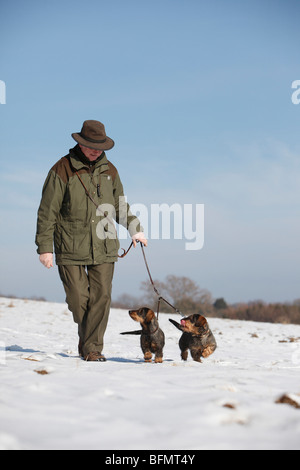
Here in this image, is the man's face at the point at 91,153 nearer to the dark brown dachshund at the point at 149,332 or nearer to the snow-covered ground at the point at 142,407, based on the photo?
the dark brown dachshund at the point at 149,332

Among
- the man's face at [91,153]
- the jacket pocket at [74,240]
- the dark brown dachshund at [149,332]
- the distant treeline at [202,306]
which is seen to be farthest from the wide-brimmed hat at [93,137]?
the distant treeline at [202,306]

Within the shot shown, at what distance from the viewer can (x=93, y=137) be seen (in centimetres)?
566

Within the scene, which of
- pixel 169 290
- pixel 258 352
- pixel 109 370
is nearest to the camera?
pixel 109 370

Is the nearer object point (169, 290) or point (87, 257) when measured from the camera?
point (87, 257)

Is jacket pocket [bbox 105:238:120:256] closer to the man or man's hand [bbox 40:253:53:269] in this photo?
the man

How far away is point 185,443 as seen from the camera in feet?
8.61

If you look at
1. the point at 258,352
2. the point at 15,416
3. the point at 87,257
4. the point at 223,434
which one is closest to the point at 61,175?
the point at 87,257

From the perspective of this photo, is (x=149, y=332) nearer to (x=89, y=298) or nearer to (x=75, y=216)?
(x=89, y=298)

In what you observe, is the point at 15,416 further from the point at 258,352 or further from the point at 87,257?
the point at 258,352

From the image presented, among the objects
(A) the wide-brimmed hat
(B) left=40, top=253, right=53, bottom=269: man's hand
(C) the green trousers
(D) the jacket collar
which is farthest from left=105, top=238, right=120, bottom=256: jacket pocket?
(A) the wide-brimmed hat

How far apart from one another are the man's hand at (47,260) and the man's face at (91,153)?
4.27ft

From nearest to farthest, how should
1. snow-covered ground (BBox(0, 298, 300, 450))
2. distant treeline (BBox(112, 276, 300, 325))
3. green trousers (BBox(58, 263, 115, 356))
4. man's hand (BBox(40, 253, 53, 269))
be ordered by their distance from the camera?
snow-covered ground (BBox(0, 298, 300, 450))
man's hand (BBox(40, 253, 53, 269))
green trousers (BBox(58, 263, 115, 356))
distant treeline (BBox(112, 276, 300, 325))

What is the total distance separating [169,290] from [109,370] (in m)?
26.9

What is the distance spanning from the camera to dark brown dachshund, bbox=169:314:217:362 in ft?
19.2
